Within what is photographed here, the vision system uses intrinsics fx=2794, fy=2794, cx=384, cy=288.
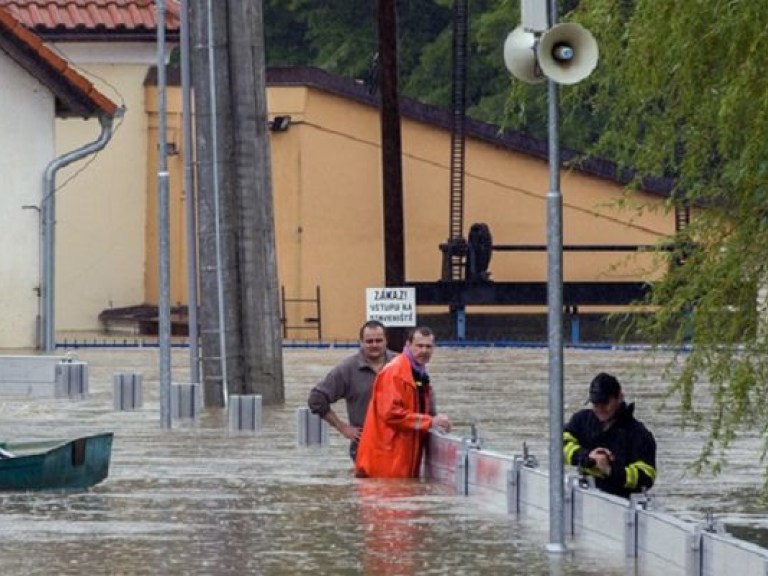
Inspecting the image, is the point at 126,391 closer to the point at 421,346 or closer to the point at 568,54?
the point at 421,346

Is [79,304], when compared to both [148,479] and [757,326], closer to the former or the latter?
[148,479]

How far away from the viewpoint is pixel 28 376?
34656 mm

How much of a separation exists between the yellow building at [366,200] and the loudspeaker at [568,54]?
3934 cm

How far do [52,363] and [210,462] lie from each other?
11157mm

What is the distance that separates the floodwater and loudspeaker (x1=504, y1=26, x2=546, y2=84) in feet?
9.13

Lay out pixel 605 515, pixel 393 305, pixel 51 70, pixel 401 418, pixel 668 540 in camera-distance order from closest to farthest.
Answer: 1. pixel 668 540
2. pixel 605 515
3. pixel 401 418
4. pixel 393 305
5. pixel 51 70

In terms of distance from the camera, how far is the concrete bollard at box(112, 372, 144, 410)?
31.1 m

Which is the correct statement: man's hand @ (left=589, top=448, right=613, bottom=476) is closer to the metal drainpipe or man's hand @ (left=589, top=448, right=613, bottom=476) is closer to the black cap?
the black cap

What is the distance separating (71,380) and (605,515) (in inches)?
701

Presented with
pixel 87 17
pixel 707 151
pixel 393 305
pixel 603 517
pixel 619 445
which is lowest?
pixel 603 517

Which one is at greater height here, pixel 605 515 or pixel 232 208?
pixel 232 208

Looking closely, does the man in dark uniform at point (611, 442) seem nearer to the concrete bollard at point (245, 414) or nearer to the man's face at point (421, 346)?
the man's face at point (421, 346)

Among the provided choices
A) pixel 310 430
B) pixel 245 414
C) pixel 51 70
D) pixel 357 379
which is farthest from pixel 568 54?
pixel 51 70

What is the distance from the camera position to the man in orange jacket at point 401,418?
68.3 feet
